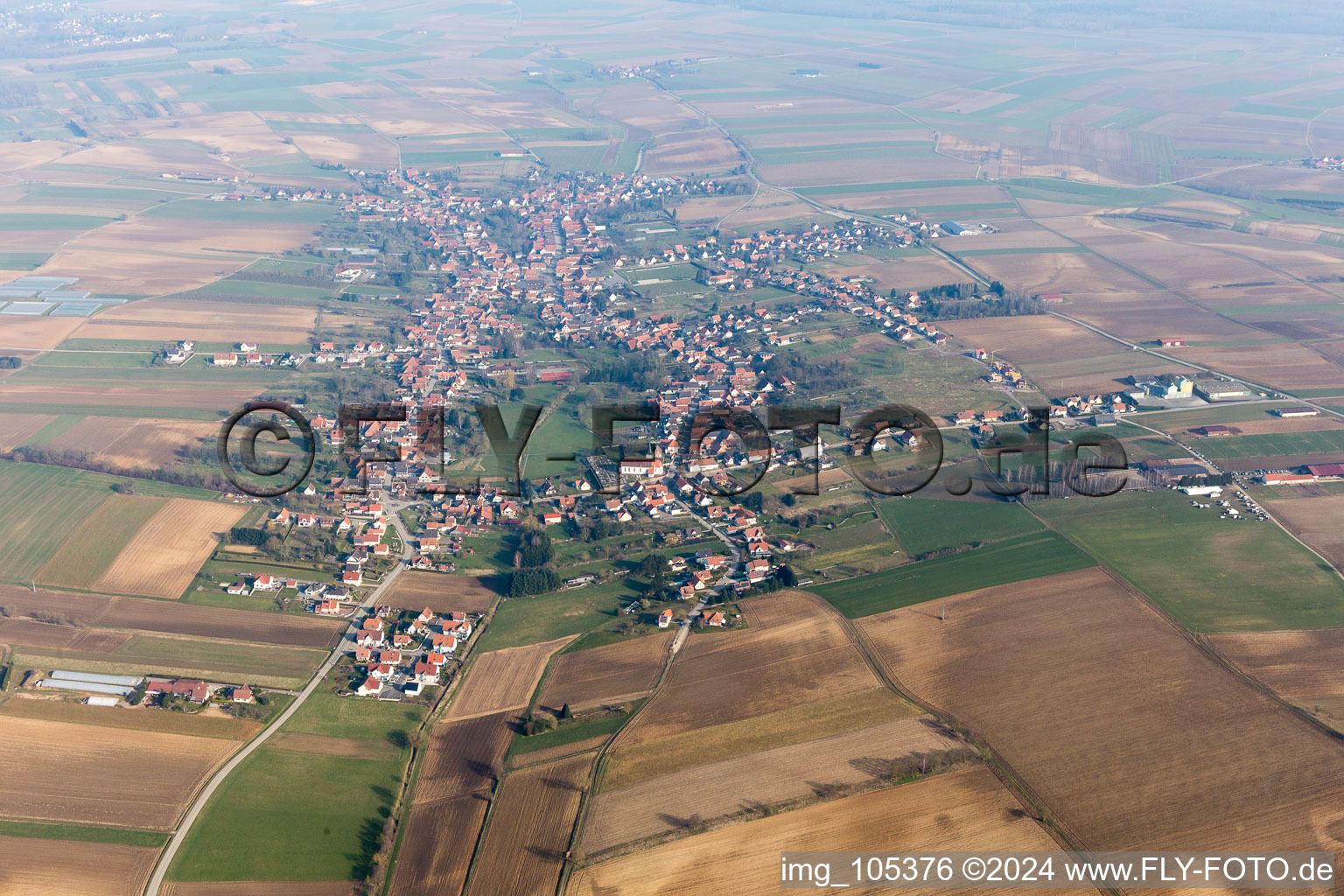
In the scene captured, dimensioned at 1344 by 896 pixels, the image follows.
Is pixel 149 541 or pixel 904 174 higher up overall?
pixel 904 174

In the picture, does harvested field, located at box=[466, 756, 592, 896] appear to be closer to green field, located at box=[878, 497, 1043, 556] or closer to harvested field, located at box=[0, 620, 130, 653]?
harvested field, located at box=[0, 620, 130, 653]

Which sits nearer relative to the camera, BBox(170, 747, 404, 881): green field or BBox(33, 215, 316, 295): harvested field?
BBox(170, 747, 404, 881): green field

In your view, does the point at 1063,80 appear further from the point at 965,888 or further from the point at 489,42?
the point at 965,888

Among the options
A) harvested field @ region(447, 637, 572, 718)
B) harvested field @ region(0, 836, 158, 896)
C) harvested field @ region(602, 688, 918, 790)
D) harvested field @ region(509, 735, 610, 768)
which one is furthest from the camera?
harvested field @ region(447, 637, 572, 718)

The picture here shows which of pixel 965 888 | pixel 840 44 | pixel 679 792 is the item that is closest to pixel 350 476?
pixel 679 792

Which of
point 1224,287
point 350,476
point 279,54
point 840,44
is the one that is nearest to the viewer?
point 350,476

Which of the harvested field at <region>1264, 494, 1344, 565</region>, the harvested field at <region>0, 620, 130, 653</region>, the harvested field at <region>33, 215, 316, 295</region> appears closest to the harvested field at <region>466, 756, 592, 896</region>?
the harvested field at <region>0, 620, 130, 653</region>

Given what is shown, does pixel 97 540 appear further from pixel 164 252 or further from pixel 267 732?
pixel 164 252

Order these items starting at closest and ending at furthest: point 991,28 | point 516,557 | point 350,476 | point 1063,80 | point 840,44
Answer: point 516,557 < point 350,476 < point 1063,80 < point 840,44 < point 991,28
